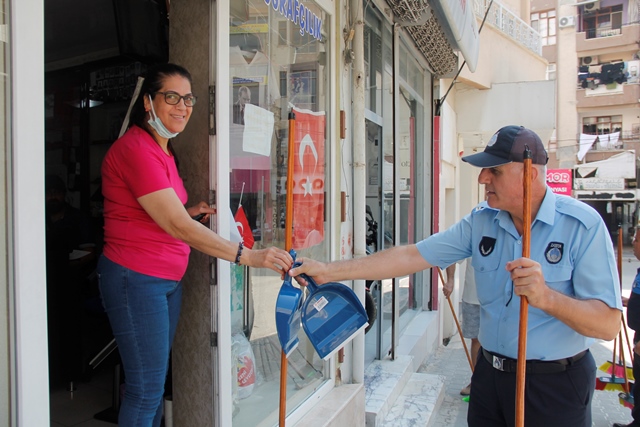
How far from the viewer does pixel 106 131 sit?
172 inches

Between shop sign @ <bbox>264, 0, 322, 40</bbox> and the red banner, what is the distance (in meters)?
0.54

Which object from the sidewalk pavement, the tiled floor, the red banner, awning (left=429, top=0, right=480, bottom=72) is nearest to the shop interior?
the tiled floor

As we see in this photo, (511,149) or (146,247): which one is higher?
(511,149)

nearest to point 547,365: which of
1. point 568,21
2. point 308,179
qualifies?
point 308,179

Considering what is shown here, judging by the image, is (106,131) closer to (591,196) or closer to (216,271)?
(216,271)

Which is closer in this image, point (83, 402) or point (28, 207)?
point (28, 207)

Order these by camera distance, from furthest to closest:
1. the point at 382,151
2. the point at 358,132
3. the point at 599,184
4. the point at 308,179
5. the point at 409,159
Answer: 1. the point at 599,184
2. the point at 409,159
3. the point at 382,151
4. the point at 358,132
5. the point at 308,179

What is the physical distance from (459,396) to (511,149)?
414 cm

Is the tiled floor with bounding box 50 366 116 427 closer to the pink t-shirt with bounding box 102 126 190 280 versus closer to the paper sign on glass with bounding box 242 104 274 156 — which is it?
the pink t-shirt with bounding box 102 126 190 280

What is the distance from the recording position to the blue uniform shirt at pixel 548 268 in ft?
6.35

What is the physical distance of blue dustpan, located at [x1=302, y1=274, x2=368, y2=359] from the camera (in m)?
2.28

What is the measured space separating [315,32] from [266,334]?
204 centimetres

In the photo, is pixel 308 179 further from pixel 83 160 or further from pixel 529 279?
pixel 83 160

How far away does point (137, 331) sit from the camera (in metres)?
2.01
